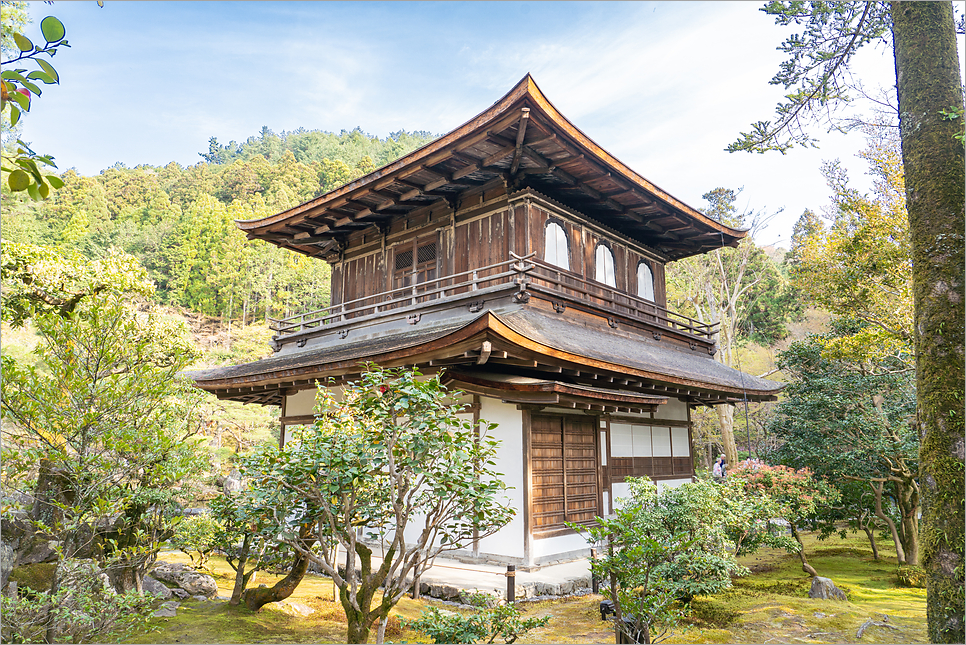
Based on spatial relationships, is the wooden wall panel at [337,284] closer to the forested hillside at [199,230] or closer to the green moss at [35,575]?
the green moss at [35,575]

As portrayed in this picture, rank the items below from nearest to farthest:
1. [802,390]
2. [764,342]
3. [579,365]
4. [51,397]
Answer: [51,397] < [579,365] < [802,390] < [764,342]

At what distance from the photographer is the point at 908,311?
35.0 feet

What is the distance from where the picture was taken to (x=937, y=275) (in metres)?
4.40

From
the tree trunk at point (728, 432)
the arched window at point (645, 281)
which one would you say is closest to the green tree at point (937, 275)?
the arched window at point (645, 281)

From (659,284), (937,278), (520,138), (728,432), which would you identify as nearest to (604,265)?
(659,284)

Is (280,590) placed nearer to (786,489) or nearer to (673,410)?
(786,489)

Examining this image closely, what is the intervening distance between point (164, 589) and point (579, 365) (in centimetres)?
639

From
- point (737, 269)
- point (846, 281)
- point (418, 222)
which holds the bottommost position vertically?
point (846, 281)

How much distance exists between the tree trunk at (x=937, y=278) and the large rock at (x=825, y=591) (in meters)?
3.34

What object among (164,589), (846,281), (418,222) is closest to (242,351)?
(418,222)

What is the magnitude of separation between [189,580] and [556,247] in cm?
836

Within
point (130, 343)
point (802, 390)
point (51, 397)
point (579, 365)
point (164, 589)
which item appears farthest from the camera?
point (802, 390)

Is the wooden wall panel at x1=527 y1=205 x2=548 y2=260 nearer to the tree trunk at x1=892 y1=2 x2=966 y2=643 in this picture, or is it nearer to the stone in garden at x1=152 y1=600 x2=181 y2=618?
the tree trunk at x1=892 y1=2 x2=966 y2=643

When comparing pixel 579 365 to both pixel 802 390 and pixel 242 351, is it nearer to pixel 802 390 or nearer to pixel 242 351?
pixel 802 390
